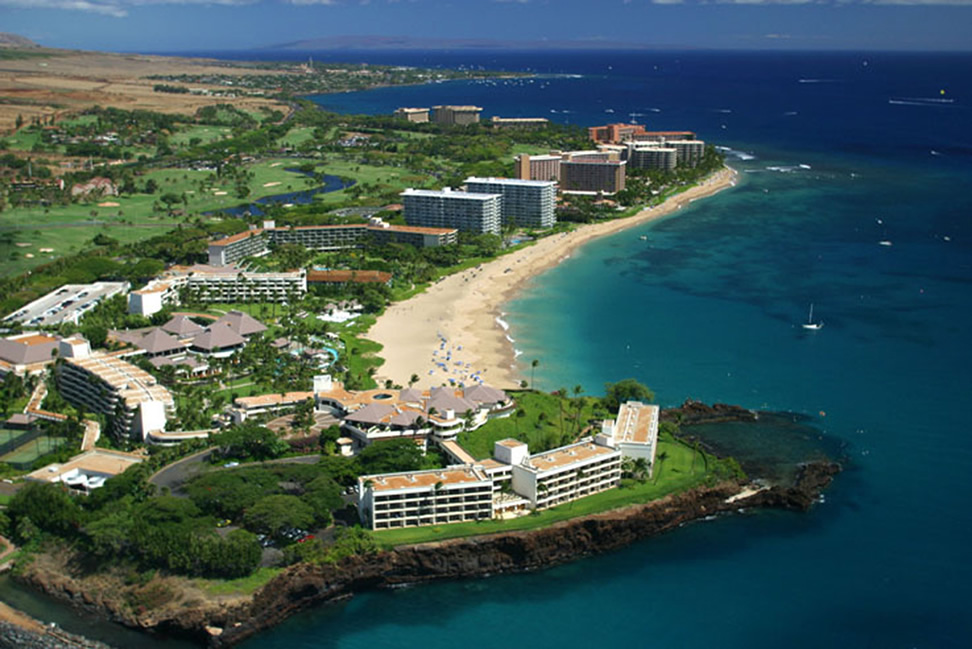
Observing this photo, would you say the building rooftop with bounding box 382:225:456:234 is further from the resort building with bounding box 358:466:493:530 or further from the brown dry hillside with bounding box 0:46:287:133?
the brown dry hillside with bounding box 0:46:287:133

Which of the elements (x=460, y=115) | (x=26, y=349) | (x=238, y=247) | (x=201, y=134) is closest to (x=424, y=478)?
(x=26, y=349)

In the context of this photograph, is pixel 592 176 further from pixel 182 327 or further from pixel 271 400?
pixel 271 400

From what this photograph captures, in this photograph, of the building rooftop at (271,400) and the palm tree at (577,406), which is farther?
the building rooftop at (271,400)

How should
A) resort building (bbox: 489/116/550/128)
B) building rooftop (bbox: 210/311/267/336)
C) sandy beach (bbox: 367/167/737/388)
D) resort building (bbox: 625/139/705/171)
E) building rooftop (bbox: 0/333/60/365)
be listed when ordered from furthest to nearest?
resort building (bbox: 489/116/550/128)
resort building (bbox: 625/139/705/171)
building rooftop (bbox: 210/311/267/336)
sandy beach (bbox: 367/167/737/388)
building rooftop (bbox: 0/333/60/365)

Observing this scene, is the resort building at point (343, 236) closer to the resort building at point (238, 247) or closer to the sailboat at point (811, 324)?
the resort building at point (238, 247)

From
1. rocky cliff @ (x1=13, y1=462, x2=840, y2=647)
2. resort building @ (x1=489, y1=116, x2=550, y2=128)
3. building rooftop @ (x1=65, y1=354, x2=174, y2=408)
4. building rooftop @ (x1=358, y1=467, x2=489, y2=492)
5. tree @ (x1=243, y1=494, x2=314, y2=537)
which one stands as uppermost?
resort building @ (x1=489, y1=116, x2=550, y2=128)

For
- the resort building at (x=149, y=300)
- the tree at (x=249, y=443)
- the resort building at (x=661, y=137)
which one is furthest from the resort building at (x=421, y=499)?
the resort building at (x=661, y=137)

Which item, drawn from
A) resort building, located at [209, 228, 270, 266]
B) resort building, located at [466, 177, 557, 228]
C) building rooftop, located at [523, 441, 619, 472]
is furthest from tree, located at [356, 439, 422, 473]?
resort building, located at [466, 177, 557, 228]
